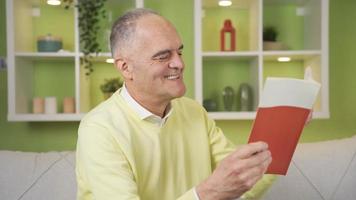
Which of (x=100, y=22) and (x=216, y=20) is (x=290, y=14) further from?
(x=100, y=22)

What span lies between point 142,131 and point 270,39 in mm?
1408

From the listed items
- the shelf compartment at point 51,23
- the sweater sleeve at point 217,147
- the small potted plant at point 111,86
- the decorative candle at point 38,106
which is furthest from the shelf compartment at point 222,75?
the sweater sleeve at point 217,147

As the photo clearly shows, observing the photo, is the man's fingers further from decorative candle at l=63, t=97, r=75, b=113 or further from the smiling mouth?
decorative candle at l=63, t=97, r=75, b=113

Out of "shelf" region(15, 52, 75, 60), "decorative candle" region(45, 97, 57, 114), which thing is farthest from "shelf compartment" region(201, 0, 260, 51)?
"decorative candle" region(45, 97, 57, 114)

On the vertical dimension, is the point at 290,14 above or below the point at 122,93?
above

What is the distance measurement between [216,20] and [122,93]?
138cm

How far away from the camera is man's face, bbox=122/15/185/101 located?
1178 mm

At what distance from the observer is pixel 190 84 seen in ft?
8.48

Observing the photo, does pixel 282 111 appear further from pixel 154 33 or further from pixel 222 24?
pixel 222 24

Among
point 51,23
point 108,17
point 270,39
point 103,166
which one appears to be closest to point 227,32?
point 270,39

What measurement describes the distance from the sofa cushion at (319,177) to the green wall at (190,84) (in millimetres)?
718

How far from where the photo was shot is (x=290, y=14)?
2.56 m

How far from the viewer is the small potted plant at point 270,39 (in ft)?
7.80

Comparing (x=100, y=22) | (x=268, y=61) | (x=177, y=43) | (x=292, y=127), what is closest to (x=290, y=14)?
(x=268, y=61)
